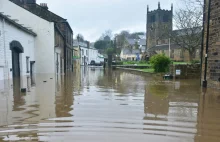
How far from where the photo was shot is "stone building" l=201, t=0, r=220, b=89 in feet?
34.6

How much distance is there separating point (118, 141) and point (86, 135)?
66 cm

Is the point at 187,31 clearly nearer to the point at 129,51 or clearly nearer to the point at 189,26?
the point at 189,26

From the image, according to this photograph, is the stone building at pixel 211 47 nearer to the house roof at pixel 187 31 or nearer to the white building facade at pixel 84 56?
the house roof at pixel 187 31

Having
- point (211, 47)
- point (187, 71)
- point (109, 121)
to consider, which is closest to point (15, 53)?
point (187, 71)

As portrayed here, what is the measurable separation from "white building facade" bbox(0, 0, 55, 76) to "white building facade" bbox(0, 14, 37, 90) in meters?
0.62

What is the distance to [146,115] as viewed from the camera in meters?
5.92

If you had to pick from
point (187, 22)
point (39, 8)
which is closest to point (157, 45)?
point (187, 22)

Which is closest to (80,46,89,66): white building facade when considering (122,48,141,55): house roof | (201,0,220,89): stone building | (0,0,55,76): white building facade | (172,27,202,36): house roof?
(122,48,141,55): house roof

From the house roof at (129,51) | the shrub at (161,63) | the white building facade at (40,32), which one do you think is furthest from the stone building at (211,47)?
the house roof at (129,51)

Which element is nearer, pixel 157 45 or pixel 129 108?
pixel 129 108

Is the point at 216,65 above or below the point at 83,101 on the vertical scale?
above

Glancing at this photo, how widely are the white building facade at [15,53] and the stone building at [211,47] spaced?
10.1 meters

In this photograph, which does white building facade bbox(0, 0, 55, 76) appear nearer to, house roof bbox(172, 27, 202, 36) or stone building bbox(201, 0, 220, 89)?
stone building bbox(201, 0, 220, 89)

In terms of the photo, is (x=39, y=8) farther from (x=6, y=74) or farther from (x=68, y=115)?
(x=68, y=115)
